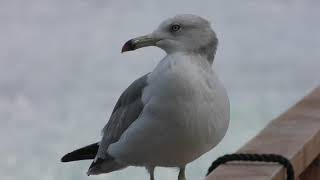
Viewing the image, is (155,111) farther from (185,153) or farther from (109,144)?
(109,144)

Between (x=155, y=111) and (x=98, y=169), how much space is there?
16.6 inches

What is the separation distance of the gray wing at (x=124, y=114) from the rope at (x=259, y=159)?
19.3 inches

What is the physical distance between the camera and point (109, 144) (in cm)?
152

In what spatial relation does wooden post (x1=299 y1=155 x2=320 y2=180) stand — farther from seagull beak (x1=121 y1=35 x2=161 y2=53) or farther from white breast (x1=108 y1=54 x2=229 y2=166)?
seagull beak (x1=121 y1=35 x2=161 y2=53)

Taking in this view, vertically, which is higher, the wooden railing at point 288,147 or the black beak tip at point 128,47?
the black beak tip at point 128,47

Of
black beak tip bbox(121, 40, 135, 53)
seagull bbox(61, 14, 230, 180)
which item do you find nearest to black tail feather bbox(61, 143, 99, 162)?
seagull bbox(61, 14, 230, 180)

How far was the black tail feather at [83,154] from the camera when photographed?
5.44ft

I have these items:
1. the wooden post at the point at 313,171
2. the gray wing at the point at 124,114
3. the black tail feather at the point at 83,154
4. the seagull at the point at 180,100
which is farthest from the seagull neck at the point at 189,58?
the black tail feather at the point at 83,154

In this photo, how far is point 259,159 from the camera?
2.89 feet

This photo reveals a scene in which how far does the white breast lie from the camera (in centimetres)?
123

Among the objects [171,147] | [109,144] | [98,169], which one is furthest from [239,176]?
[98,169]

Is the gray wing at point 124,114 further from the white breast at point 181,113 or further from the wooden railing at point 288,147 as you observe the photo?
the wooden railing at point 288,147

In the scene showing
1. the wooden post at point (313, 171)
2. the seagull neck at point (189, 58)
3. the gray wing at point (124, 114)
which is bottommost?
the wooden post at point (313, 171)

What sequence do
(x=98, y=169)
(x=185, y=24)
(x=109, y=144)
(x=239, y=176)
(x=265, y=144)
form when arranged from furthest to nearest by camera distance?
(x=98, y=169)
(x=109, y=144)
(x=185, y=24)
(x=265, y=144)
(x=239, y=176)
